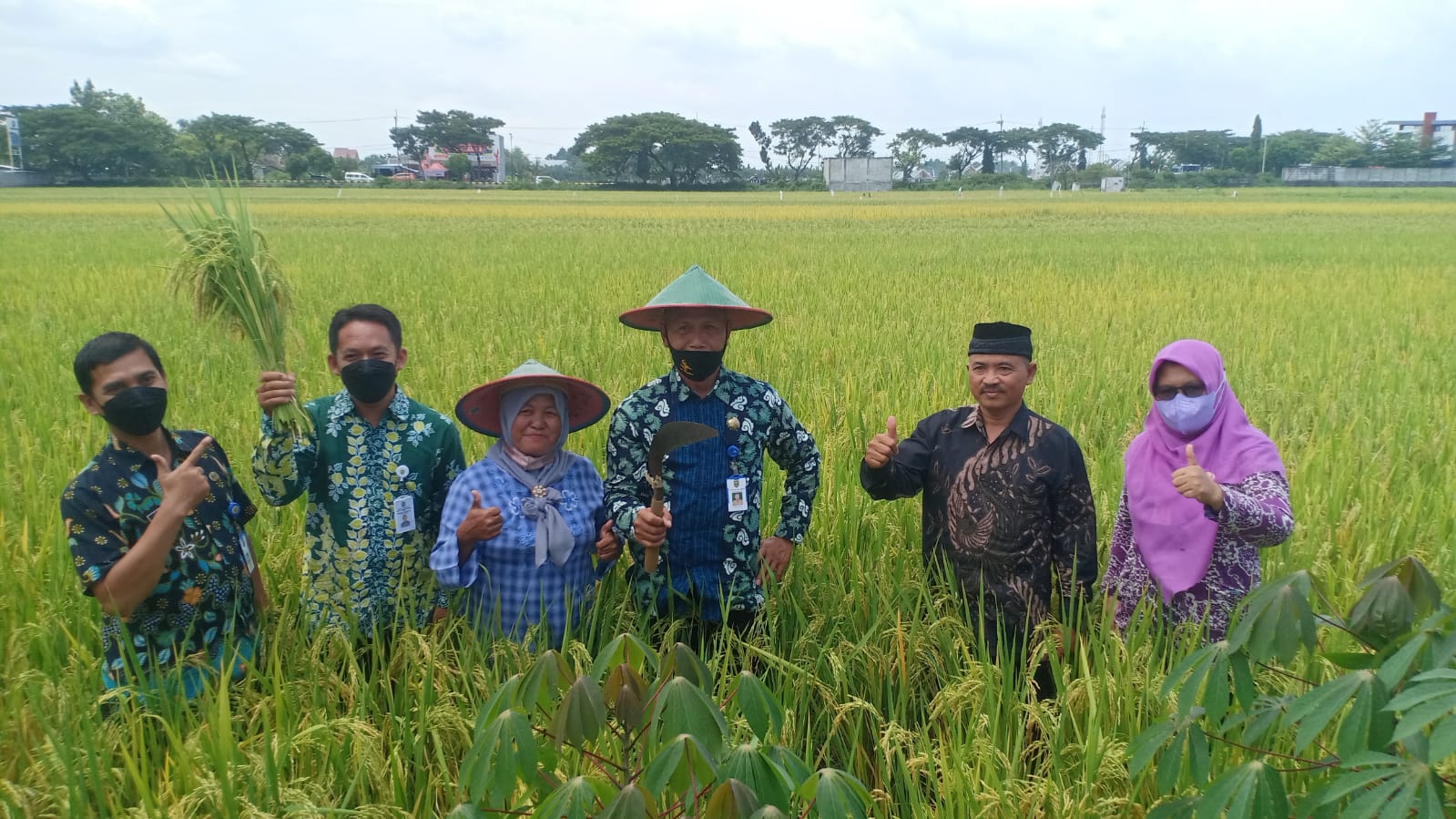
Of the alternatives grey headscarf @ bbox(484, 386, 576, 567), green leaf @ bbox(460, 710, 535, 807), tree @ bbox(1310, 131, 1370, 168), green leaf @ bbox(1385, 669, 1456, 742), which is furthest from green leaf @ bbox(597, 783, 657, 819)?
tree @ bbox(1310, 131, 1370, 168)

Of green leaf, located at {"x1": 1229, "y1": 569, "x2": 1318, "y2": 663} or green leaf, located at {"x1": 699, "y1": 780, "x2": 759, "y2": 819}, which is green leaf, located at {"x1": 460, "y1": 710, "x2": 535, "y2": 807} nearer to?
green leaf, located at {"x1": 699, "y1": 780, "x2": 759, "y2": 819}

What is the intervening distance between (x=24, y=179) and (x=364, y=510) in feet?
227

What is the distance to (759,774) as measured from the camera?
940mm

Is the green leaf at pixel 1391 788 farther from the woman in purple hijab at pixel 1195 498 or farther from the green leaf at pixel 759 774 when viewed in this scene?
the woman in purple hijab at pixel 1195 498

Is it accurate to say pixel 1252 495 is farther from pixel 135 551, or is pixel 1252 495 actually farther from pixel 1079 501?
pixel 135 551

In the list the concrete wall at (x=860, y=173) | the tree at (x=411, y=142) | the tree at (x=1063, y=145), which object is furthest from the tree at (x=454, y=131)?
the tree at (x=1063, y=145)

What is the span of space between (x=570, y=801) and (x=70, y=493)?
162cm

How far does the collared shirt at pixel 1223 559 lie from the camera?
2113 millimetres

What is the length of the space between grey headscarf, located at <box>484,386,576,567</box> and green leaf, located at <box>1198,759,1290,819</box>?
5.31ft

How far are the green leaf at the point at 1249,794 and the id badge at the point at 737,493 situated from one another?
1.48 metres

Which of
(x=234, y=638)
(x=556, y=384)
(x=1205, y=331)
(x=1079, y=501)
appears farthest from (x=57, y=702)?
(x=1205, y=331)

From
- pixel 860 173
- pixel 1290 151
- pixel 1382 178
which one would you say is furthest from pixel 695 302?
pixel 1290 151

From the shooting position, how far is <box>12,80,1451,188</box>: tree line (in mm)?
57219

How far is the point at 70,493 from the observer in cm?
192
